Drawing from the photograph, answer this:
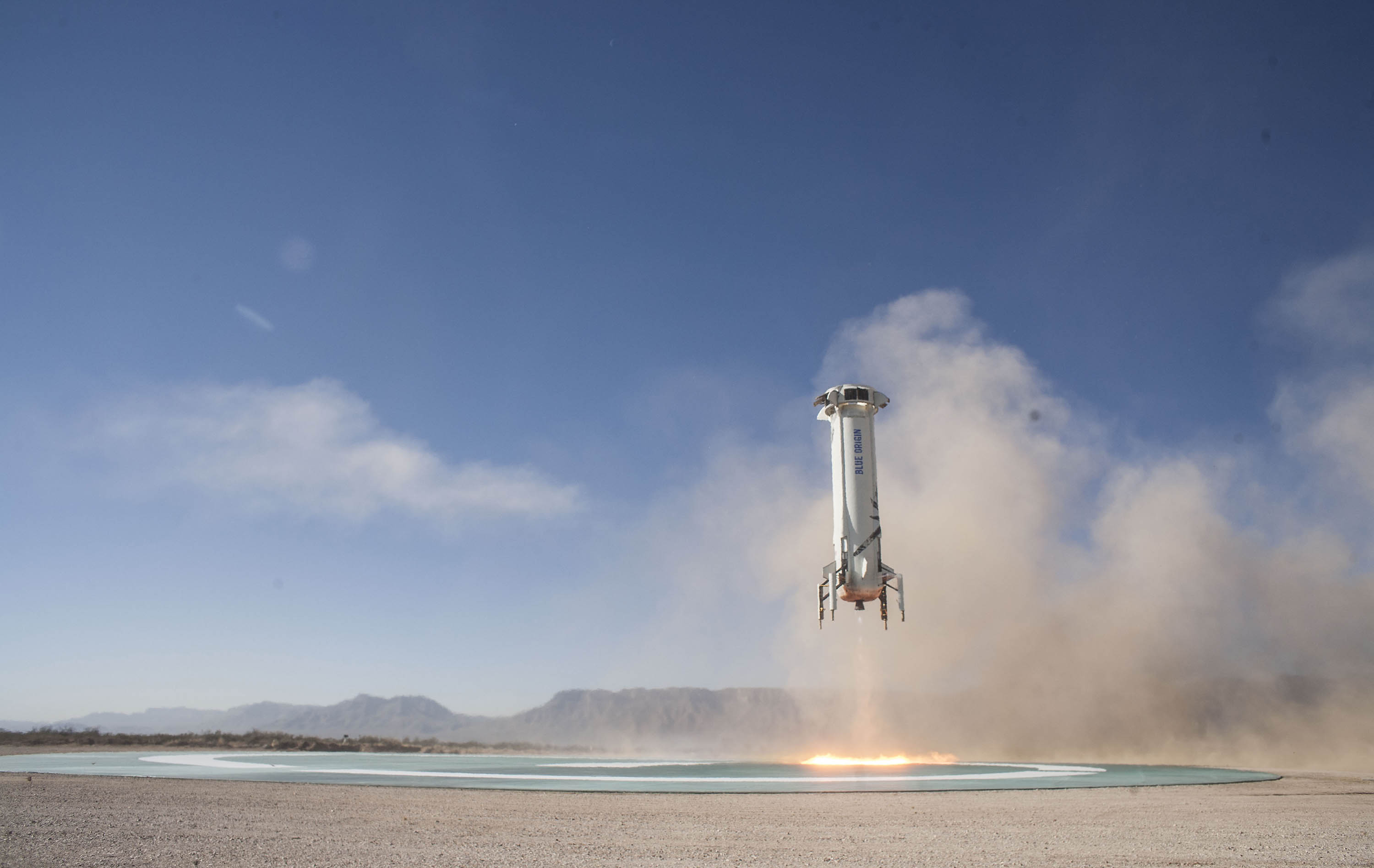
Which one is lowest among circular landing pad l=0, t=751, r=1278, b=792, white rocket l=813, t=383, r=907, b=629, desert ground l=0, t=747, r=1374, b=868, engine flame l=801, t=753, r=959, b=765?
engine flame l=801, t=753, r=959, b=765

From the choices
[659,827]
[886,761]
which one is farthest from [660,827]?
[886,761]

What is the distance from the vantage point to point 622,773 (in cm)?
3906

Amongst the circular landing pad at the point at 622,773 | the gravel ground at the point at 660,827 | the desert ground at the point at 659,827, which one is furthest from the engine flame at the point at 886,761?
the desert ground at the point at 659,827

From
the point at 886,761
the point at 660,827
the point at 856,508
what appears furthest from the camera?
the point at 886,761

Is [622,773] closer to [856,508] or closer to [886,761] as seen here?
[856,508]

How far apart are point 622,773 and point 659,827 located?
19118 millimetres

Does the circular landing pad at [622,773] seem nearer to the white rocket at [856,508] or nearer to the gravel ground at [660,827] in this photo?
the gravel ground at [660,827]

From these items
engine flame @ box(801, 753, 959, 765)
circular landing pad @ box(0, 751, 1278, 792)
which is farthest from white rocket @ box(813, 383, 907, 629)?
engine flame @ box(801, 753, 959, 765)

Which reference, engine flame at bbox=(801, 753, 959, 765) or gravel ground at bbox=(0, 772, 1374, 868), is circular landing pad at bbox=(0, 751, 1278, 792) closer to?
engine flame at bbox=(801, 753, 959, 765)

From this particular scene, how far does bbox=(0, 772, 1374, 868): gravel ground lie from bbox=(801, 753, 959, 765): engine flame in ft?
68.7

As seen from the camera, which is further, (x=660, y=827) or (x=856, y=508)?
(x=856, y=508)

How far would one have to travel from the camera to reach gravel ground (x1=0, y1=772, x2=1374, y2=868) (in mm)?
17078

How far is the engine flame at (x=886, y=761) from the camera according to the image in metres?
50.1

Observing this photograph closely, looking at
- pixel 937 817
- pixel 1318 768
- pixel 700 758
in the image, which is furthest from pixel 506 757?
pixel 1318 768
